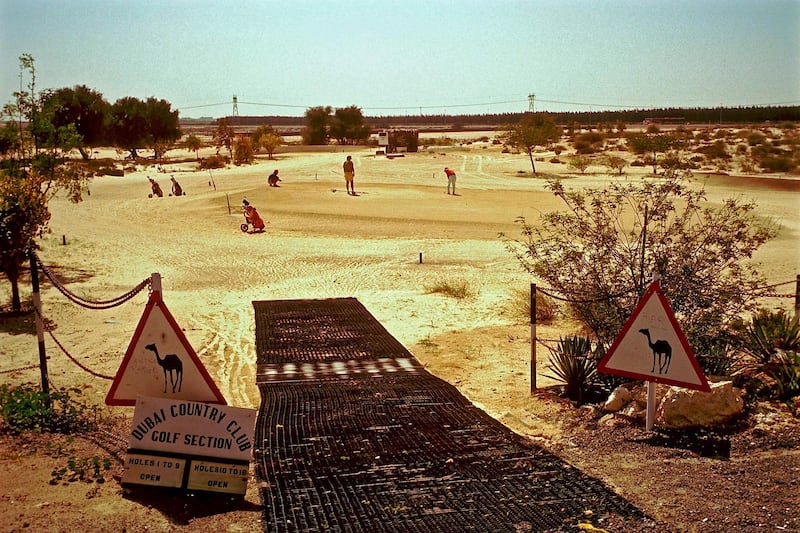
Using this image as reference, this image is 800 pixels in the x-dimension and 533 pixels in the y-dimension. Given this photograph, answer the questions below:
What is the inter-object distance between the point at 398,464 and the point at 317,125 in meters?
84.1

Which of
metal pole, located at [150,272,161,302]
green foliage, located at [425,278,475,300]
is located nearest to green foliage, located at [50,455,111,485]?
metal pole, located at [150,272,161,302]

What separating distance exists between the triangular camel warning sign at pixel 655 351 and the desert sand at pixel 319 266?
0.98 metres

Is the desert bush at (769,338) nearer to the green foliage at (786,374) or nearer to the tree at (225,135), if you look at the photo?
the green foliage at (786,374)

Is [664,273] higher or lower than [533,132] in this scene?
lower

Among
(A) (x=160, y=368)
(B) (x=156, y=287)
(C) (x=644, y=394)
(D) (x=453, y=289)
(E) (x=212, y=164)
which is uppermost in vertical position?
(E) (x=212, y=164)

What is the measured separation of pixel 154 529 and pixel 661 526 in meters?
3.01

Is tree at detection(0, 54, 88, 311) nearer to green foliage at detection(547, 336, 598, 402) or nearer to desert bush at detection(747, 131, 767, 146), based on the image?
green foliage at detection(547, 336, 598, 402)

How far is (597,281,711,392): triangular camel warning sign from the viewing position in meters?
6.50

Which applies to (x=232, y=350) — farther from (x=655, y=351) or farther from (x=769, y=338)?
(x=769, y=338)

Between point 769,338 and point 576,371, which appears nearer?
point 576,371

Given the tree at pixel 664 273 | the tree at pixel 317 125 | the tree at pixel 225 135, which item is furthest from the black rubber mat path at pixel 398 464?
the tree at pixel 317 125

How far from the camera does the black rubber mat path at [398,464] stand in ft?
16.6

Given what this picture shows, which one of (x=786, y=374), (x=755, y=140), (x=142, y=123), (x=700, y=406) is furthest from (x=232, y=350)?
(x=142, y=123)

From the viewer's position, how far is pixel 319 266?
18.7m
